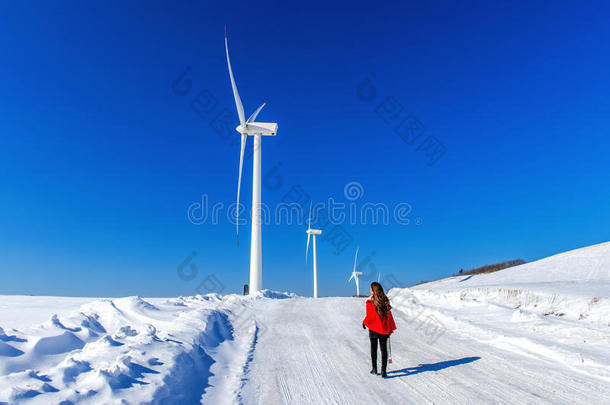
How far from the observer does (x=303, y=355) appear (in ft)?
28.3

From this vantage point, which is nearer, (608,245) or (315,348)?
(315,348)

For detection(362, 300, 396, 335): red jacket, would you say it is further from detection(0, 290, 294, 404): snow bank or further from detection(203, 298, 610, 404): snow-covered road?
detection(0, 290, 294, 404): snow bank

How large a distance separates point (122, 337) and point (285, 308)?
365 inches

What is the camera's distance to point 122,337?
7941 millimetres

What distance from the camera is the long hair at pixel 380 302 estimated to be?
7270mm

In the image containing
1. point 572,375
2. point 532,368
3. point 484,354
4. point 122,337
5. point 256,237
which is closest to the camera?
point 572,375

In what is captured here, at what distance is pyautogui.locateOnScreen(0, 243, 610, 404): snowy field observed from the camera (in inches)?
213

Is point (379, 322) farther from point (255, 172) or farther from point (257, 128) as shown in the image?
point (257, 128)

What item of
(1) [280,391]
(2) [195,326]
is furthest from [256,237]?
(1) [280,391]

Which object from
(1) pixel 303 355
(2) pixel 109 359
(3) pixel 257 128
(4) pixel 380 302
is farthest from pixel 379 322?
(3) pixel 257 128

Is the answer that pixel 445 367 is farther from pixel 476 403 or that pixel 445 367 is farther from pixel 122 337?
pixel 122 337

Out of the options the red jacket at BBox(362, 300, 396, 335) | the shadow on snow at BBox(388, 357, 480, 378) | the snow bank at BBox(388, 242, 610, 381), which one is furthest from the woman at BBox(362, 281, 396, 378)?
the snow bank at BBox(388, 242, 610, 381)

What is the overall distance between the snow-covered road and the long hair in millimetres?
1257

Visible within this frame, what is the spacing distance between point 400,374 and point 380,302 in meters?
1.49
